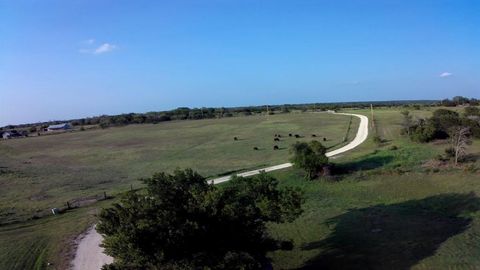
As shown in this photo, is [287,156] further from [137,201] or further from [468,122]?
[137,201]

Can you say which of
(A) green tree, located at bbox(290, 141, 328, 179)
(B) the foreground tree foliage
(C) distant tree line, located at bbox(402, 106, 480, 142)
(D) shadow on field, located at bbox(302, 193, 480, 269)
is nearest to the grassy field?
(D) shadow on field, located at bbox(302, 193, 480, 269)

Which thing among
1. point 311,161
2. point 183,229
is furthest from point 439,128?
point 183,229

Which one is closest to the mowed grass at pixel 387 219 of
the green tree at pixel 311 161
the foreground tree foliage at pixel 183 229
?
the green tree at pixel 311 161

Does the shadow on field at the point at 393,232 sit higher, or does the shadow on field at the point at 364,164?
the shadow on field at the point at 364,164

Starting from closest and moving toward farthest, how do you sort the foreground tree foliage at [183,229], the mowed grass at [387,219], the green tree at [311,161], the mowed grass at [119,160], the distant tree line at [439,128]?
the foreground tree foliage at [183,229] < the mowed grass at [387,219] < the green tree at [311,161] < the mowed grass at [119,160] < the distant tree line at [439,128]

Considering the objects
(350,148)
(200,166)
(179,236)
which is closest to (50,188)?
(200,166)

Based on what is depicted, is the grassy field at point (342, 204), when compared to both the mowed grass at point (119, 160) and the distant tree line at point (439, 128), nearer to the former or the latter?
the mowed grass at point (119, 160)

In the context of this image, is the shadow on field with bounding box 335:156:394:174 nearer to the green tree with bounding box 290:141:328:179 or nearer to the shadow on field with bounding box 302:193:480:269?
the green tree with bounding box 290:141:328:179

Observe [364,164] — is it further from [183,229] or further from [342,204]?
[183,229]
